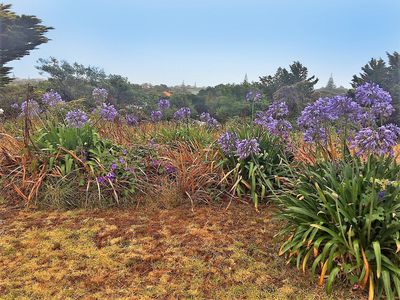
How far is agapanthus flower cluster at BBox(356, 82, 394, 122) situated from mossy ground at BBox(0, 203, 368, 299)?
1.42 m

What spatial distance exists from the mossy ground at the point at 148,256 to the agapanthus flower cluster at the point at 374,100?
1416mm

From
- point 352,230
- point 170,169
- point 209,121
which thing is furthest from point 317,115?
point 209,121

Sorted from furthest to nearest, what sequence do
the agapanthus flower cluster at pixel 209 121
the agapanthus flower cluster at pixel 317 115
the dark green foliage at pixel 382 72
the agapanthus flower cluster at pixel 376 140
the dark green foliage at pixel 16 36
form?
the dark green foliage at pixel 382 72
the dark green foliage at pixel 16 36
the agapanthus flower cluster at pixel 209 121
the agapanthus flower cluster at pixel 317 115
the agapanthus flower cluster at pixel 376 140

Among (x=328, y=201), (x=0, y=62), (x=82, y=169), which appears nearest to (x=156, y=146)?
(x=82, y=169)

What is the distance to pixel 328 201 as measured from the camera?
2758mm

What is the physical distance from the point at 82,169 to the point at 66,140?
0.50 m

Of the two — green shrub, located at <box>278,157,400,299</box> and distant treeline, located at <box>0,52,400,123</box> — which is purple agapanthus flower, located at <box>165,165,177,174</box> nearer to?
green shrub, located at <box>278,157,400,299</box>

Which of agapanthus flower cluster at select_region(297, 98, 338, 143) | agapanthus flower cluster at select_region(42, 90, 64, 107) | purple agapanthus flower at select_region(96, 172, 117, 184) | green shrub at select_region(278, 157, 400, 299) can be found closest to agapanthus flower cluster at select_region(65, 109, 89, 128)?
agapanthus flower cluster at select_region(42, 90, 64, 107)

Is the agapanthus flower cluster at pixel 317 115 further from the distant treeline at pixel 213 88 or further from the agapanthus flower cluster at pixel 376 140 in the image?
the distant treeline at pixel 213 88

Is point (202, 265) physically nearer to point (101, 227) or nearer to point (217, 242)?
point (217, 242)

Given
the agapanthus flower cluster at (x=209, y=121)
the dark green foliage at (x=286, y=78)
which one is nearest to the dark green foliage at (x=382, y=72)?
the dark green foliage at (x=286, y=78)

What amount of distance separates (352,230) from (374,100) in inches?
44.9

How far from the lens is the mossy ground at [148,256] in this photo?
2.45 m

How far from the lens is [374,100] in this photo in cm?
289
